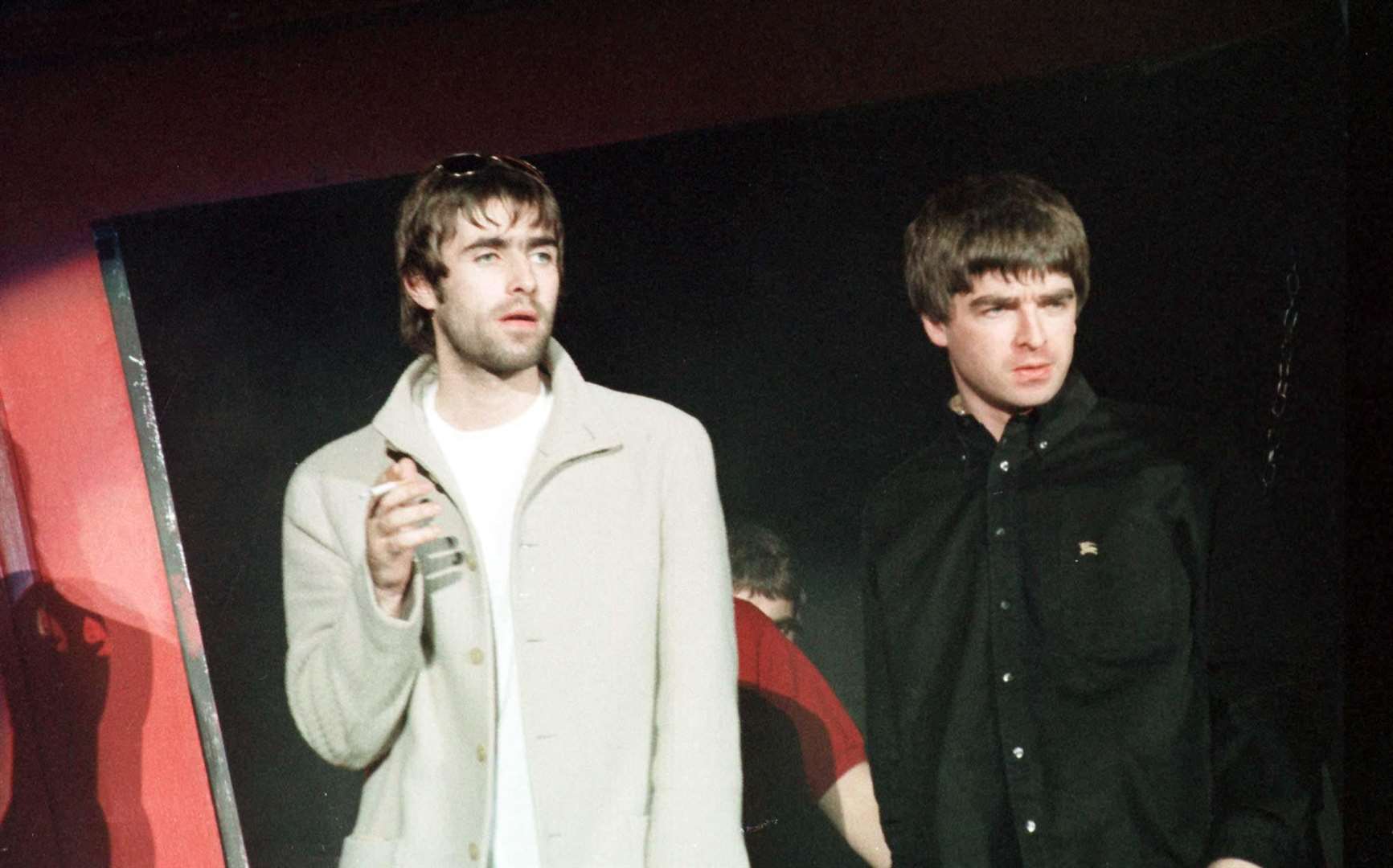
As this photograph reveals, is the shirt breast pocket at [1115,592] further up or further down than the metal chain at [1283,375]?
further down

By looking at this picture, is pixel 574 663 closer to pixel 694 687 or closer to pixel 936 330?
pixel 694 687

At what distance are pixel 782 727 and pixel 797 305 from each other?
2.41 ft

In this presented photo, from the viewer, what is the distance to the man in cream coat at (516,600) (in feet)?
6.23

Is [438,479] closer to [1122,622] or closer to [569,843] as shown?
[569,843]

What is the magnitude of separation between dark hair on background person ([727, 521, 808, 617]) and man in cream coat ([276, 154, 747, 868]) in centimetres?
6

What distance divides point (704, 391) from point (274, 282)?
82 centimetres

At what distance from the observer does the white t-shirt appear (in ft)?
6.28

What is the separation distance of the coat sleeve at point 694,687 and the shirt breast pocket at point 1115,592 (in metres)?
0.53

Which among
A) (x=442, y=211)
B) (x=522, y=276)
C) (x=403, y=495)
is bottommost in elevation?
(x=403, y=495)

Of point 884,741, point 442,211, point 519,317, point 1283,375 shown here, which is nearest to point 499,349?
point 519,317

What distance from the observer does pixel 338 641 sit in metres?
1.98

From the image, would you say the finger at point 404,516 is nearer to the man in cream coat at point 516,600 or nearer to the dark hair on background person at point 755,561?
the man in cream coat at point 516,600

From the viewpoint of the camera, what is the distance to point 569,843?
1.90 meters

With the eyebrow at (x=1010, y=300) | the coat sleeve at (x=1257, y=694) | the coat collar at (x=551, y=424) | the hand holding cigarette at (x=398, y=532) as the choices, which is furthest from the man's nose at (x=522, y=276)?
the coat sleeve at (x=1257, y=694)
